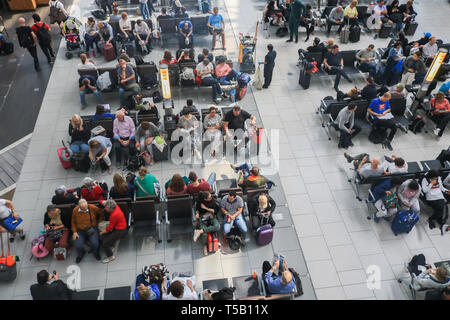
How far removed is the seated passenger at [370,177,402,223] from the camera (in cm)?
802

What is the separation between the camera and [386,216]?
8109 mm

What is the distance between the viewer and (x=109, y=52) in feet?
42.2

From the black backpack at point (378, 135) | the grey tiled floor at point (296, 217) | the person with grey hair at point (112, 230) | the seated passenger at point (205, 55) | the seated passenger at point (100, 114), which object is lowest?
the grey tiled floor at point (296, 217)

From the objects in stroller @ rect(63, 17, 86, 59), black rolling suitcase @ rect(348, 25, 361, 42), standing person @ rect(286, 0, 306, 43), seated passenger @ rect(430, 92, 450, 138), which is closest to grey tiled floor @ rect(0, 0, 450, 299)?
seated passenger @ rect(430, 92, 450, 138)

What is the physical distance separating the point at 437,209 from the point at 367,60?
18.4ft

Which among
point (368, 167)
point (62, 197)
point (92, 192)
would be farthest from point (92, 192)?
point (368, 167)

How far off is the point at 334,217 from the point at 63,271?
5570mm

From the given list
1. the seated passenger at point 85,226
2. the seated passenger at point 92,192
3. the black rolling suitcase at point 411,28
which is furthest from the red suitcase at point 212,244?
the black rolling suitcase at point 411,28

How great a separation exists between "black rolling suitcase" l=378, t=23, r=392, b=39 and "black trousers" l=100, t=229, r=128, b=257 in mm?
11995

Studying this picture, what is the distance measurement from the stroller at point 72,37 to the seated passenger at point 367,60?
30.3 feet

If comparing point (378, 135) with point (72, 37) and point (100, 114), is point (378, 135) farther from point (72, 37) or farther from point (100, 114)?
point (72, 37)

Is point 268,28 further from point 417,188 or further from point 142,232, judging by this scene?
point 142,232

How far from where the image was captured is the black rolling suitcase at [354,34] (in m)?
14.0

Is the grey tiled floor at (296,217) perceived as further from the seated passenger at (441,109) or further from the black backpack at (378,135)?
the seated passenger at (441,109)
